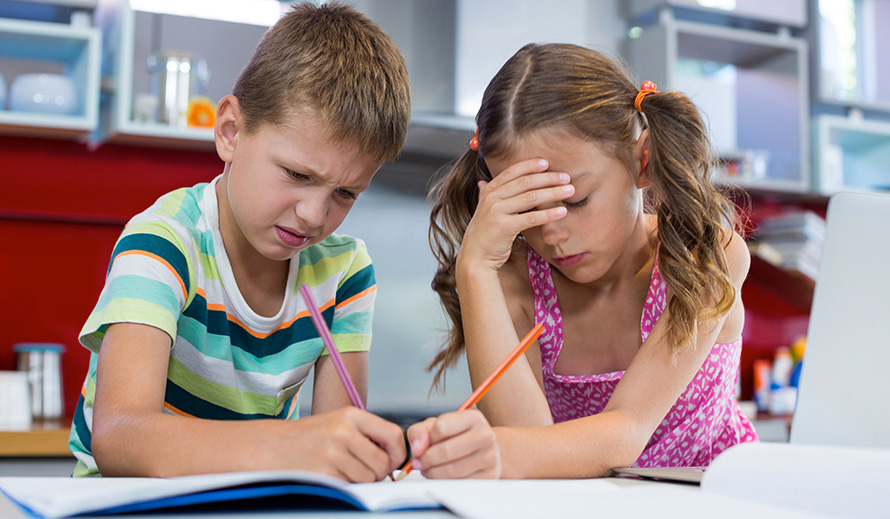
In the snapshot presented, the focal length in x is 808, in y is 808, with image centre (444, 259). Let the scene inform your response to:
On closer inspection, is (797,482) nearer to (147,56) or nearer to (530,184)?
(530,184)

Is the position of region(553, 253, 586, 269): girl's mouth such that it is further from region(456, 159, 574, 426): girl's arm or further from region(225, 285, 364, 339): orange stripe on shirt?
region(225, 285, 364, 339): orange stripe on shirt

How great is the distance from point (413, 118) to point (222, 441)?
63.9 inches

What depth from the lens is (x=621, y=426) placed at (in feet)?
2.53

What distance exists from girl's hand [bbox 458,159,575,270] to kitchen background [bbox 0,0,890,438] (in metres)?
1.02

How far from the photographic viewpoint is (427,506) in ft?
1.52

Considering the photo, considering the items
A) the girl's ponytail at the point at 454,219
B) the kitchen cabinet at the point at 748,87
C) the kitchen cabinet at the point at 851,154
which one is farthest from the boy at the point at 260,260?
the kitchen cabinet at the point at 851,154

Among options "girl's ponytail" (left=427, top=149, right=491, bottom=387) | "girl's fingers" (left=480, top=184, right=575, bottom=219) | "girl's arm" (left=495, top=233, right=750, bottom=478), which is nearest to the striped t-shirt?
"girl's ponytail" (left=427, top=149, right=491, bottom=387)

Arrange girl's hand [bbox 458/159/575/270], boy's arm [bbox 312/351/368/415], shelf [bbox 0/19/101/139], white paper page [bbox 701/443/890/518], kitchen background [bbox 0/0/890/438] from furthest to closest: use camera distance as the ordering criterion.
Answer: kitchen background [bbox 0/0/890/438] → shelf [bbox 0/19/101/139] → boy's arm [bbox 312/351/368/415] → girl's hand [bbox 458/159/575/270] → white paper page [bbox 701/443/890/518]

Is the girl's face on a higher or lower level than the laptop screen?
higher

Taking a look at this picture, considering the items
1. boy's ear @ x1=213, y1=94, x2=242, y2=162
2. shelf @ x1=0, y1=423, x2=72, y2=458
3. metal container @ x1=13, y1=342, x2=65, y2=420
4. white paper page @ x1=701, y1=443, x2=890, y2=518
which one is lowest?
shelf @ x1=0, y1=423, x2=72, y2=458

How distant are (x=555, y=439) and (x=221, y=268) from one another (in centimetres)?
44

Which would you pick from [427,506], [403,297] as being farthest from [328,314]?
[403,297]

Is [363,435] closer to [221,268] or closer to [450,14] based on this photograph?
[221,268]

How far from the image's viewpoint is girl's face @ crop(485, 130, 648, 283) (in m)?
0.92
